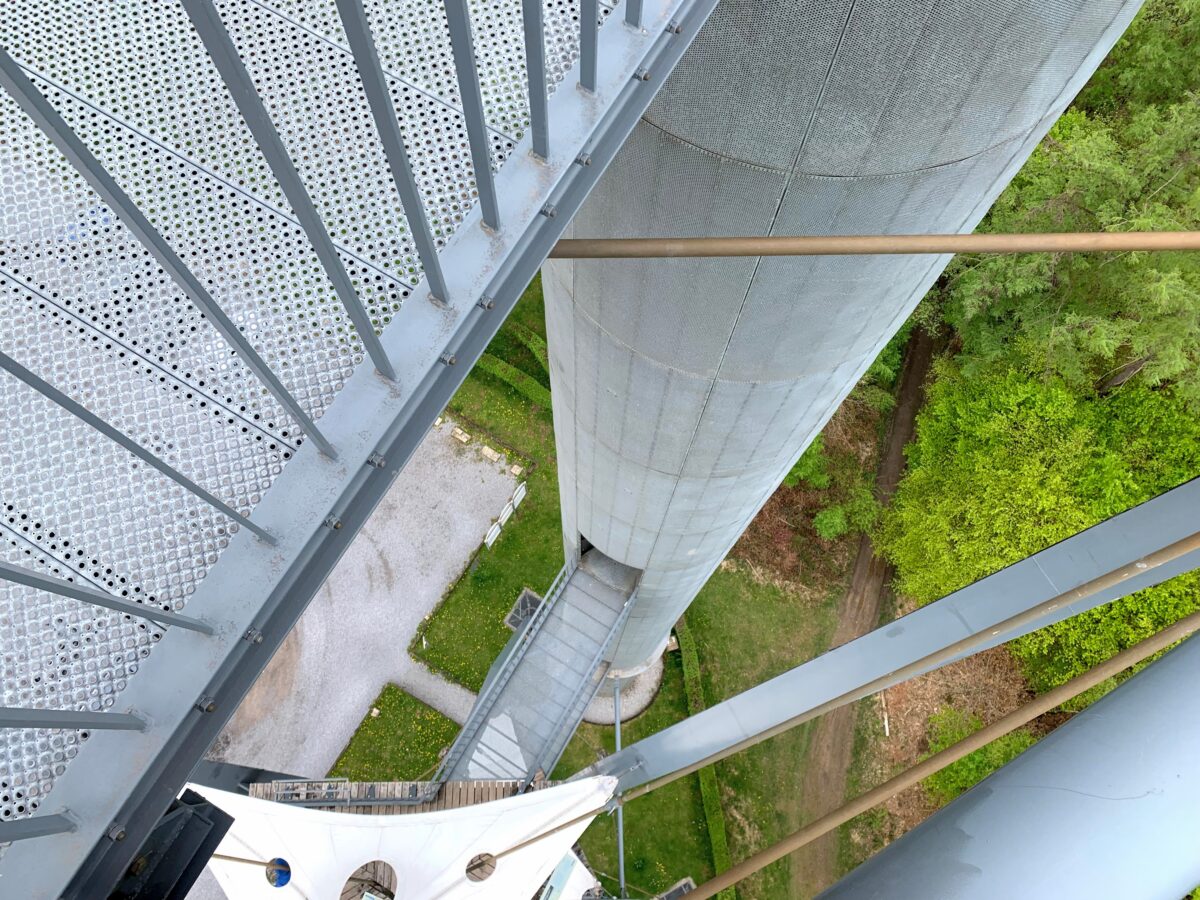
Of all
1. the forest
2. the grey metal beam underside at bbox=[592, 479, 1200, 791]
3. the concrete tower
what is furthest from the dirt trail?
the concrete tower

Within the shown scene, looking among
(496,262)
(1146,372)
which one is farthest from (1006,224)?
(496,262)

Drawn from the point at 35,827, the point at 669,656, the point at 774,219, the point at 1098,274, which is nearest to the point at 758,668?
the point at 669,656

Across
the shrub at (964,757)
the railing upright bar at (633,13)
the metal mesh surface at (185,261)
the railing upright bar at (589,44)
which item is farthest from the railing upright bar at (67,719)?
the shrub at (964,757)

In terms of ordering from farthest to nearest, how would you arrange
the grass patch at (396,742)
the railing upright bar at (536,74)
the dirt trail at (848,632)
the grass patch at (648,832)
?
the dirt trail at (848,632)
the grass patch at (396,742)
the grass patch at (648,832)
the railing upright bar at (536,74)

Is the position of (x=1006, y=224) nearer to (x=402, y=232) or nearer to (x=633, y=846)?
(x=633, y=846)

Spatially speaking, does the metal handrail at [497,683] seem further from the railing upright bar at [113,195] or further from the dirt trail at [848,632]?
the railing upright bar at [113,195]

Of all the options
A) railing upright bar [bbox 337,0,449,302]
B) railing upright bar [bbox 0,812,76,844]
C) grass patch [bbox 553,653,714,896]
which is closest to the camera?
railing upright bar [bbox 337,0,449,302]

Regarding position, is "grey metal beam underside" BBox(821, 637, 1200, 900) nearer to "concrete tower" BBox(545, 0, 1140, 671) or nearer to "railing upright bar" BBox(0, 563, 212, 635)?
"railing upright bar" BBox(0, 563, 212, 635)
